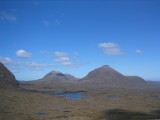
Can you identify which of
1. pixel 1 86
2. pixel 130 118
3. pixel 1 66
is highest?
pixel 1 66

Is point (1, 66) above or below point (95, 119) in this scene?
above

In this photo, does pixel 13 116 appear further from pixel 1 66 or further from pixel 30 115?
pixel 1 66

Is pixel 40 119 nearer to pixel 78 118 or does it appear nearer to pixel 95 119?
pixel 78 118

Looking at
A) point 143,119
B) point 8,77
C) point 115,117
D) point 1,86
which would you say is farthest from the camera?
point 8,77

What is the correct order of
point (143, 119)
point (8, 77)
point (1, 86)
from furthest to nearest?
point (8, 77)
point (1, 86)
point (143, 119)

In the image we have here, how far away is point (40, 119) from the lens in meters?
45.4

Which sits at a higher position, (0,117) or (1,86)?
(1,86)

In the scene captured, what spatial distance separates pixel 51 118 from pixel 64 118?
3158 millimetres

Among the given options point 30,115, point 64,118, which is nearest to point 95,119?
point 64,118

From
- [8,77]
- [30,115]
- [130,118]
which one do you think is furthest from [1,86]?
[130,118]

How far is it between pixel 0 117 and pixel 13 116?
9.57ft

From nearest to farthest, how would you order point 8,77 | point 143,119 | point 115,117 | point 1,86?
point 143,119, point 115,117, point 1,86, point 8,77

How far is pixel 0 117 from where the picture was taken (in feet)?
149

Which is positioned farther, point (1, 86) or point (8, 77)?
point (8, 77)
